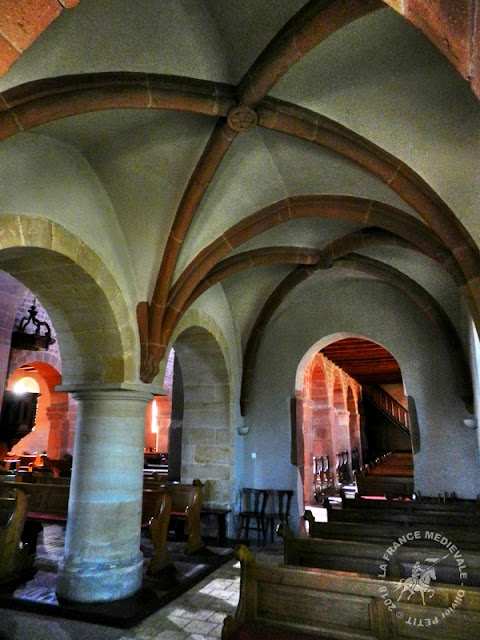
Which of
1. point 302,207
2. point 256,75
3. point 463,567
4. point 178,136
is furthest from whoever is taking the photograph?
point 302,207

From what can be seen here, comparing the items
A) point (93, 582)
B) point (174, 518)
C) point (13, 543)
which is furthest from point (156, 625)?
point (174, 518)

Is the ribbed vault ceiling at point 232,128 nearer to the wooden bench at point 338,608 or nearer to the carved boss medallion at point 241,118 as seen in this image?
the carved boss medallion at point 241,118

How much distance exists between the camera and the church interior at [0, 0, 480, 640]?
10.0 feet

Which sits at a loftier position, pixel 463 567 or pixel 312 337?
pixel 312 337

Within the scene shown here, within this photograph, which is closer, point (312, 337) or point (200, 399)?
point (200, 399)

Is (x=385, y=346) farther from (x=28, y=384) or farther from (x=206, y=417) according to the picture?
(x=28, y=384)

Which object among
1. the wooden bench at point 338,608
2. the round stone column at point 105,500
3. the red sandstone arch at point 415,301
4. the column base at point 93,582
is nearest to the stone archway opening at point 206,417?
the red sandstone arch at point 415,301

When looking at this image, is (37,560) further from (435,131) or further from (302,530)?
(435,131)

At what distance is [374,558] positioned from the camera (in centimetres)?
334

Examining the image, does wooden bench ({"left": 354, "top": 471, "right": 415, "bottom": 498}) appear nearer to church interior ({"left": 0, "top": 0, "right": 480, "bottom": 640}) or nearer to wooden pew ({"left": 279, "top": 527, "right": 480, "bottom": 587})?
church interior ({"left": 0, "top": 0, "right": 480, "bottom": 640})

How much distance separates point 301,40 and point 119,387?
3.85m

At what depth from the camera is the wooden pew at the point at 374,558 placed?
117 inches

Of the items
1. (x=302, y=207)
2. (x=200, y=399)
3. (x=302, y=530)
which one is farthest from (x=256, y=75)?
(x=302, y=530)

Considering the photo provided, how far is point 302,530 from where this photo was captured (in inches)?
307
